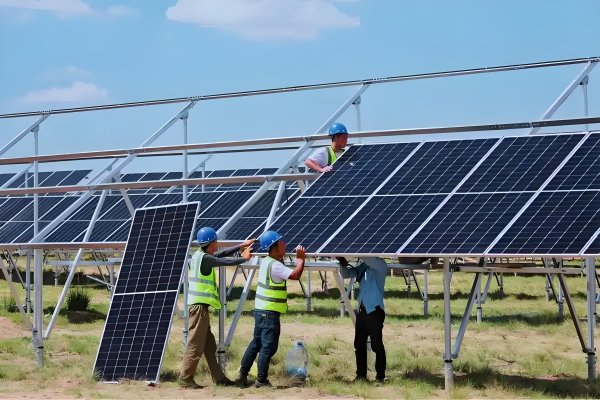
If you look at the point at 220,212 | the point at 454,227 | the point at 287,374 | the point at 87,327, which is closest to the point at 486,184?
the point at 454,227

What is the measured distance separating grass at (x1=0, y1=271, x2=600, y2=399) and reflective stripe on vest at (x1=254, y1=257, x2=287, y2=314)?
114 centimetres

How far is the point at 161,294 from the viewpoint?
15680mm

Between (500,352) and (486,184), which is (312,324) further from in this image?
(486,184)

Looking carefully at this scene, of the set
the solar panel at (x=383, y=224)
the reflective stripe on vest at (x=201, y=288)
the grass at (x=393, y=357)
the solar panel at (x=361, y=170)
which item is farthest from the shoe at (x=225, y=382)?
the solar panel at (x=361, y=170)

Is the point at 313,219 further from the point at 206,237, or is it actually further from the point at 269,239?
the point at 206,237

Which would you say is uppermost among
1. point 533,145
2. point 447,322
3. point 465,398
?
point 533,145

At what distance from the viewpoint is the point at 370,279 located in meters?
14.5

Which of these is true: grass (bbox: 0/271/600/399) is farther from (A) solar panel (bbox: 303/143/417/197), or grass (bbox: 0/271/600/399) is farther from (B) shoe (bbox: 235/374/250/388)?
(A) solar panel (bbox: 303/143/417/197)

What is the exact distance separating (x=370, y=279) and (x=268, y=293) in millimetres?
1395

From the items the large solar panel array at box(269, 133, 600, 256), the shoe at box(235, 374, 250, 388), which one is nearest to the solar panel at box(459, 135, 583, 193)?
the large solar panel array at box(269, 133, 600, 256)

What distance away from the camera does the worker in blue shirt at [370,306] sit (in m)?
14.4

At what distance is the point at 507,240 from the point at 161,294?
17.8 ft

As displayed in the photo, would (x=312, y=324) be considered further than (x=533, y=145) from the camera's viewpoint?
Yes

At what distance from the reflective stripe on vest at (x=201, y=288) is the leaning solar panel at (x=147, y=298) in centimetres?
44
